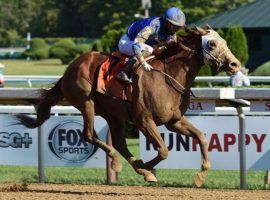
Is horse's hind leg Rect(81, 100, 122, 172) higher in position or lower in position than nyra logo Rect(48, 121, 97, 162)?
higher

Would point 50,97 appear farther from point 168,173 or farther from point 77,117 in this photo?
point 168,173

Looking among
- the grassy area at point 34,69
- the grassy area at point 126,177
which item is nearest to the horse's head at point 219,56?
the grassy area at point 126,177

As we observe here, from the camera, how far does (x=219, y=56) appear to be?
7.95 metres

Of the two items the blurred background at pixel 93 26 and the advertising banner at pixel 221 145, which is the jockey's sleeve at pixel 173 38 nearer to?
the advertising banner at pixel 221 145

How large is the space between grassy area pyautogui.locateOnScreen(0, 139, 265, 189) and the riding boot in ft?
4.91

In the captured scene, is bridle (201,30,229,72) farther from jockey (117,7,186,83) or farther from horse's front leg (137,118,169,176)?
horse's front leg (137,118,169,176)

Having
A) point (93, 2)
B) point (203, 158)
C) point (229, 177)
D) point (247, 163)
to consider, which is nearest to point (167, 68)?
point (203, 158)

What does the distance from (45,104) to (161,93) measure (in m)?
1.64

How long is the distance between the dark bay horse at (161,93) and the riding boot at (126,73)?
0.06m

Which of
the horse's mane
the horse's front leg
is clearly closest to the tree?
the horse's mane

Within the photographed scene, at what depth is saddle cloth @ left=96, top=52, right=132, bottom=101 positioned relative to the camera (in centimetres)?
835

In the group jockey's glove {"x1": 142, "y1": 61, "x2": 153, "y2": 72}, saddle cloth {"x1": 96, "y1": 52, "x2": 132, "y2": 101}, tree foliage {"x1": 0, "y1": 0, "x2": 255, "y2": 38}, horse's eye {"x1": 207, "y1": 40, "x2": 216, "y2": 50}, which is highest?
horse's eye {"x1": 207, "y1": 40, "x2": 216, "y2": 50}

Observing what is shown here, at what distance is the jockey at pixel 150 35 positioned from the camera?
819cm

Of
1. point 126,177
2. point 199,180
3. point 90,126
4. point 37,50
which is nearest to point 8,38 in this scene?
point 37,50
